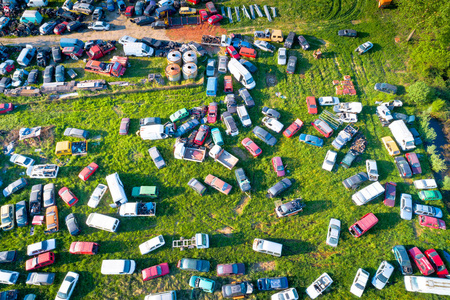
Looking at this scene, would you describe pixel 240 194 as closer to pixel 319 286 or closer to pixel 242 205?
pixel 242 205

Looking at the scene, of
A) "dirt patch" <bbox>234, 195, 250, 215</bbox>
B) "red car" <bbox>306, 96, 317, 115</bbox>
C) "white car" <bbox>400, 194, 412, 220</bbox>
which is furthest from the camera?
"red car" <bbox>306, 96, 317, 115</bbox>

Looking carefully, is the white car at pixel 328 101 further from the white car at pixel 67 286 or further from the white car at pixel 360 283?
the white car at pixel 67 286

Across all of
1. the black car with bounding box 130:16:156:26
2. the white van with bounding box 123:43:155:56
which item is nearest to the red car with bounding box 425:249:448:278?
the white van with bounding box 123:43:155:56

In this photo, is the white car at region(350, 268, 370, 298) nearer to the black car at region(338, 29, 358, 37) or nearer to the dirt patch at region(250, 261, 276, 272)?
the dirt patch at region(250, 261, 276, 272)

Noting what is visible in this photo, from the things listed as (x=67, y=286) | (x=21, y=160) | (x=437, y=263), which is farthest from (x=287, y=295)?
(x=21, y=160)

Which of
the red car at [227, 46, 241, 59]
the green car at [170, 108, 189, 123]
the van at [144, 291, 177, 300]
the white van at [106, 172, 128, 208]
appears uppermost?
the red car at [227, 46, 241, 59]

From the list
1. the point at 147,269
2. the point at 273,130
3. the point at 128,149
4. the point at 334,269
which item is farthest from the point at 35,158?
the point at 334,269

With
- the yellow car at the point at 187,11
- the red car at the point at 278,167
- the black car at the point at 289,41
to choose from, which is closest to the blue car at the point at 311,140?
the red car at the point at 278,167

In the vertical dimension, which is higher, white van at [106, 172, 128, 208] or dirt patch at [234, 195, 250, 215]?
white van at [106, 172, 128, 208]
